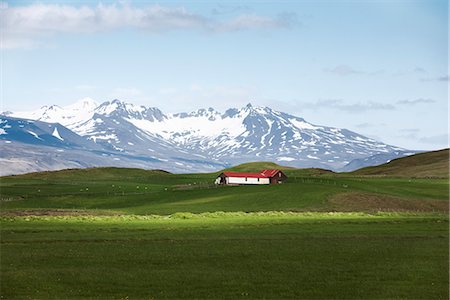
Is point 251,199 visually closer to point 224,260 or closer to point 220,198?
point 220,198

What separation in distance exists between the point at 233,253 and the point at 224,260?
4.38 meters

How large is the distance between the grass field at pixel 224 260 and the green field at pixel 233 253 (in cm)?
8

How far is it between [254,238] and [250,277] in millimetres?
25349

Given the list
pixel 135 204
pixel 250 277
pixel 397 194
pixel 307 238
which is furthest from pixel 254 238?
pixel 397 194

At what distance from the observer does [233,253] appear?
6072 cm

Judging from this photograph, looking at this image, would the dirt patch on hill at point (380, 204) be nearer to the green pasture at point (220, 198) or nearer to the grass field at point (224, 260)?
the green pasture at point (220, 198)

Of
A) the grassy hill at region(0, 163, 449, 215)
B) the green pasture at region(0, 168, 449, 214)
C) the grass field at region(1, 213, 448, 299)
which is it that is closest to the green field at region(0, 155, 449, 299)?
the grass field at region(1, 213, 448, 299)

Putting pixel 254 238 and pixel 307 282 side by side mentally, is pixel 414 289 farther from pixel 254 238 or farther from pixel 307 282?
pixel 254 238

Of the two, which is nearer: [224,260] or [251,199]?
[224,260]

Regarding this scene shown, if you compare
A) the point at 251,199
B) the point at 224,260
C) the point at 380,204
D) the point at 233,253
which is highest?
the point at 251,199

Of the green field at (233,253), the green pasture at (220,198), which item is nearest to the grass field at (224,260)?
the green field at (233,253)

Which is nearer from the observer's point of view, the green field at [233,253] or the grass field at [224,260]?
the grass field at [224,260]

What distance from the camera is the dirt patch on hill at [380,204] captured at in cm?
12438

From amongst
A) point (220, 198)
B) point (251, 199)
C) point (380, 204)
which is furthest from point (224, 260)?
point (220, 198)
